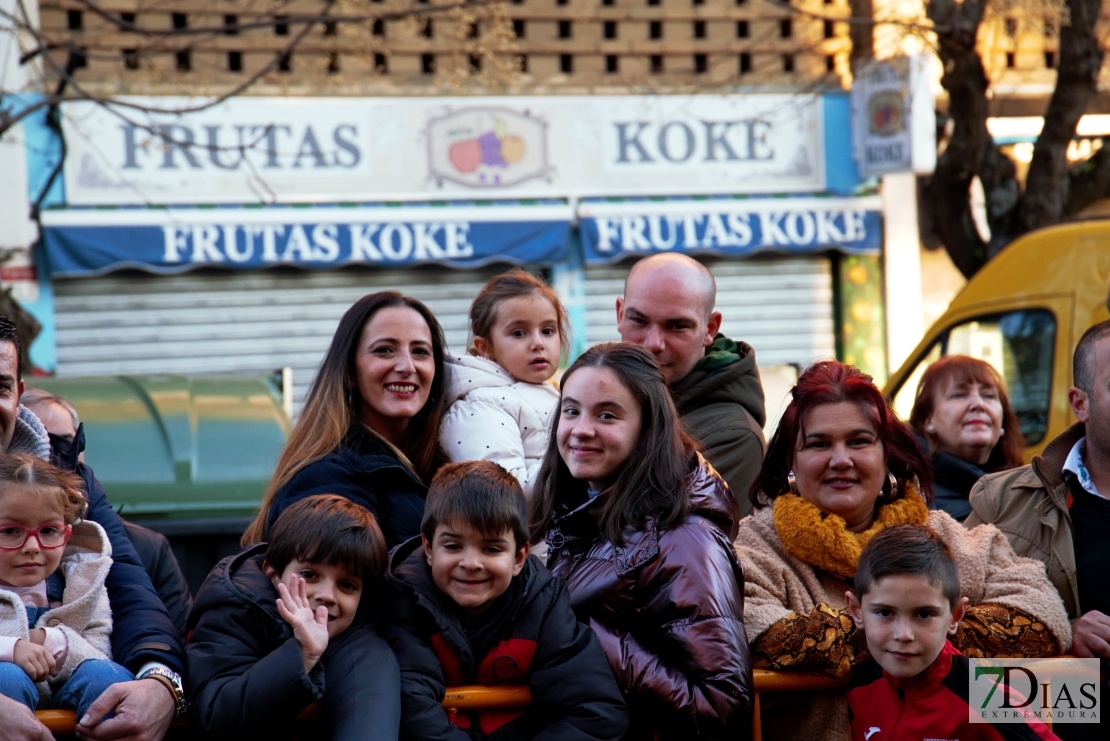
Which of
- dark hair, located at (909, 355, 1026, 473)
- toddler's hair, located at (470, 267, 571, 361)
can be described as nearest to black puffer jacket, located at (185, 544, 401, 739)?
toddler's hair, located at (470, 267, 571, 361)

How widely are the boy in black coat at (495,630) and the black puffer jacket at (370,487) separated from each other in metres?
0.44

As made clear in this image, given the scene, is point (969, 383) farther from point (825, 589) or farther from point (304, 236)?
point (304, 236)

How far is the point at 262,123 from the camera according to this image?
46.1ft

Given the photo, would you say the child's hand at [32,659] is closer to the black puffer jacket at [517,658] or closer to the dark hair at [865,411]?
the black puffer jacket at [517,658]

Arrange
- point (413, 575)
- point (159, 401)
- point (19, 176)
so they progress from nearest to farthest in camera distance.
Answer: point (413, 575), point (159, 401), point (19, 176)

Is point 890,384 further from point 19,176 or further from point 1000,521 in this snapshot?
point 19,176

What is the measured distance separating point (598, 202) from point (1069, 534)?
10722 millimetres

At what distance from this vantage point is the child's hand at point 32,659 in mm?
3424

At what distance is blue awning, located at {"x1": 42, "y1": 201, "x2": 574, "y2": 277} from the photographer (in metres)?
13.3

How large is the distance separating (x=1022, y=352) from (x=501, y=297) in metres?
3.84

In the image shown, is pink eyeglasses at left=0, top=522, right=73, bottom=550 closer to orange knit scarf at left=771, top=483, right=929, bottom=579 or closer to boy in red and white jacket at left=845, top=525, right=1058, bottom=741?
orange knit scarf at left=771, top=483, right=929, bottom=579

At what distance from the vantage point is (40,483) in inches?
143

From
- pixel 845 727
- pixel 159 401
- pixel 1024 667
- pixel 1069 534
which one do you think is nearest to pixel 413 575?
pixel 845 727

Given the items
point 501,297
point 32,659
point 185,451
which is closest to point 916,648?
point 501,297
